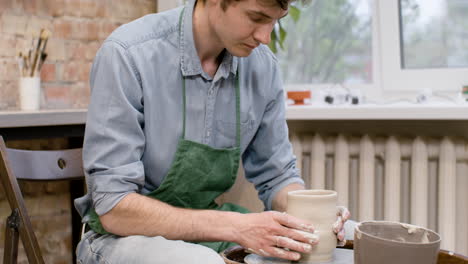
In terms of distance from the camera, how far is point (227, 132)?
129 centimetres

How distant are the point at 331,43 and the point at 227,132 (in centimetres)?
110

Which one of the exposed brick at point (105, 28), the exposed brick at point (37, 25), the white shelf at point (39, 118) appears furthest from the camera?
the exposed brick at point (105, 28)

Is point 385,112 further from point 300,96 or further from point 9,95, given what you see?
point 9,95

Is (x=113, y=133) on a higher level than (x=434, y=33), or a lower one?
lower

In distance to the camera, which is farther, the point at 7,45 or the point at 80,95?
the point at 80,95

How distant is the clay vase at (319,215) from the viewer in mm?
936

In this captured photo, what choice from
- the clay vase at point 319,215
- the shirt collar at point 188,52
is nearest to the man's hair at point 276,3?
the shirt collar at point 188,52

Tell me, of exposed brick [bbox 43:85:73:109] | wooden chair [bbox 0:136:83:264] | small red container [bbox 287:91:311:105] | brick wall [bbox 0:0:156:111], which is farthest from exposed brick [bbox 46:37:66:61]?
small red container [bbox 287:91:311:105]

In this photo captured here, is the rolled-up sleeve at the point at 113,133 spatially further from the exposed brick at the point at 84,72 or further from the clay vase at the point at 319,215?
the exposed brick at the point at 84,72

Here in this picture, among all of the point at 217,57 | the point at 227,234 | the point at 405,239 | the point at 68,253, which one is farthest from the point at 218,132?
the point at 68,253

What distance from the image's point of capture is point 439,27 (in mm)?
2043

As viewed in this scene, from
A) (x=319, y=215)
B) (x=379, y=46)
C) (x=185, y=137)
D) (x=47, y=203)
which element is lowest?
(x=47, y=203)

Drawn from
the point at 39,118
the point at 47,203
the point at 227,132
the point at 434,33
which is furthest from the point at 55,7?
the point at 434,33

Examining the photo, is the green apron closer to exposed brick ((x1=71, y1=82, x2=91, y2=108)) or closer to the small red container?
the small red container
